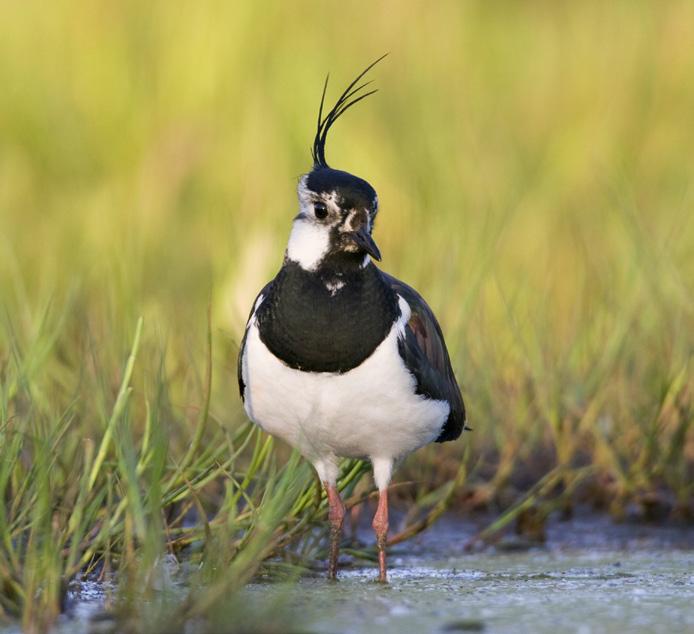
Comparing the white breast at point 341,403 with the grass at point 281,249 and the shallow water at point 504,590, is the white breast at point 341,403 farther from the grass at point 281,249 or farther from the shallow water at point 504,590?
the shallow water at point 504,590

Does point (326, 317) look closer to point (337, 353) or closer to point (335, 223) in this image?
point (337, 353)

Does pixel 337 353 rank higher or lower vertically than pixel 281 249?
lower

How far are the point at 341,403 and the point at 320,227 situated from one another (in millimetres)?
496

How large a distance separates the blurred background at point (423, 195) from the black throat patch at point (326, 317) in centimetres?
67

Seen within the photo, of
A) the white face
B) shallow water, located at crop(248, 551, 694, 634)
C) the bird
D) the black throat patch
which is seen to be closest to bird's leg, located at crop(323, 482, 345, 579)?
the bird

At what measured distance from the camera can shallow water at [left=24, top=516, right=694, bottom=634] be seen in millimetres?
2930

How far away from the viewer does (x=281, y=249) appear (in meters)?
5.89

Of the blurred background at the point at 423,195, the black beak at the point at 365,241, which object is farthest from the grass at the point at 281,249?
the black beak at the point at 365,241

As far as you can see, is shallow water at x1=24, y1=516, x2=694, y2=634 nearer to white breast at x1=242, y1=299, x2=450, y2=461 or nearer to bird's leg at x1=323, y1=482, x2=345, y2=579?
bird's leg at x1=323, y1=482, x2=345, y2=579

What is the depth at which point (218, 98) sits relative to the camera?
7617mm

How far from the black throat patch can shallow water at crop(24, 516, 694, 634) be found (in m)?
0.60

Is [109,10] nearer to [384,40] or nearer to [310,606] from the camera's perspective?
[384,40]

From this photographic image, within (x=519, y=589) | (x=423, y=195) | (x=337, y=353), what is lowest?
(x=519, y=589)

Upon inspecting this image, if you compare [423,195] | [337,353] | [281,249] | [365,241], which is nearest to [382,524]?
[337,353]
